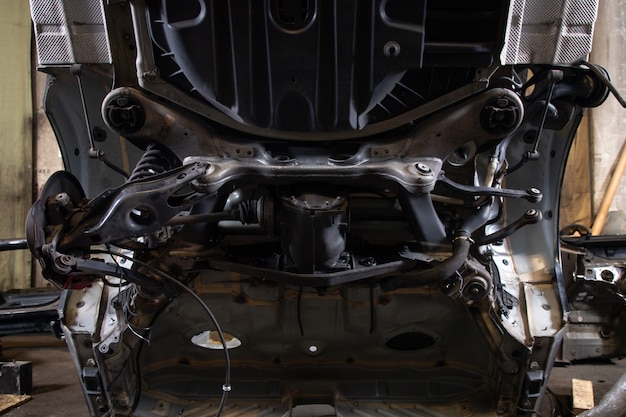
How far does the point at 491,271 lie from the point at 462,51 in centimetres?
83

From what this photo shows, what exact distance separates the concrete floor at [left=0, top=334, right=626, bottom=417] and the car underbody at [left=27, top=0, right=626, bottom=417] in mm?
965

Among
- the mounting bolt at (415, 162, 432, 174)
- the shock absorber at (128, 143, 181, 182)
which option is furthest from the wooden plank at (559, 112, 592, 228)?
the shock absorber at (128, 143, 181, 182)

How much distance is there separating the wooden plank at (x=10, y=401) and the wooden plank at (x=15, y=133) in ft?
7.31

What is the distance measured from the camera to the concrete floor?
2830 millimetres

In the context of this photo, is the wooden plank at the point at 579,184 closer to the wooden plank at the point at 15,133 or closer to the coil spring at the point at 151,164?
the coil spring at the point at 151,164

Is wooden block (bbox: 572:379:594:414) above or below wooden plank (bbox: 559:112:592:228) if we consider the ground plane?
below

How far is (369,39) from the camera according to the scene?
1.45 m

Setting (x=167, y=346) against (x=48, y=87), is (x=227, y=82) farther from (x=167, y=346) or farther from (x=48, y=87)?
(x=167, y=346)

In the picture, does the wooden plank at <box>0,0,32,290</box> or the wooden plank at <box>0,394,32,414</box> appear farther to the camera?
the wooden plank at <box>0,0,32,290</box>

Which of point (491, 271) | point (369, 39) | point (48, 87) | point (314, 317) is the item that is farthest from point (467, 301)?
point (48, 87)

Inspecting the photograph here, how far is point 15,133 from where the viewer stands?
5.05 meters

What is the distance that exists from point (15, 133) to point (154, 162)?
4.14 metres

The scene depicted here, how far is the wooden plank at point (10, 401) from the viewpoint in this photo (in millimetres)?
2909

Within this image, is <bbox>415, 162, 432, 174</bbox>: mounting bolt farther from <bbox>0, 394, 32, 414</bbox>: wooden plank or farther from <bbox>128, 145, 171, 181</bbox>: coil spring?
<bbox>0, 394, 32, 414</bbox>: wooden plank
